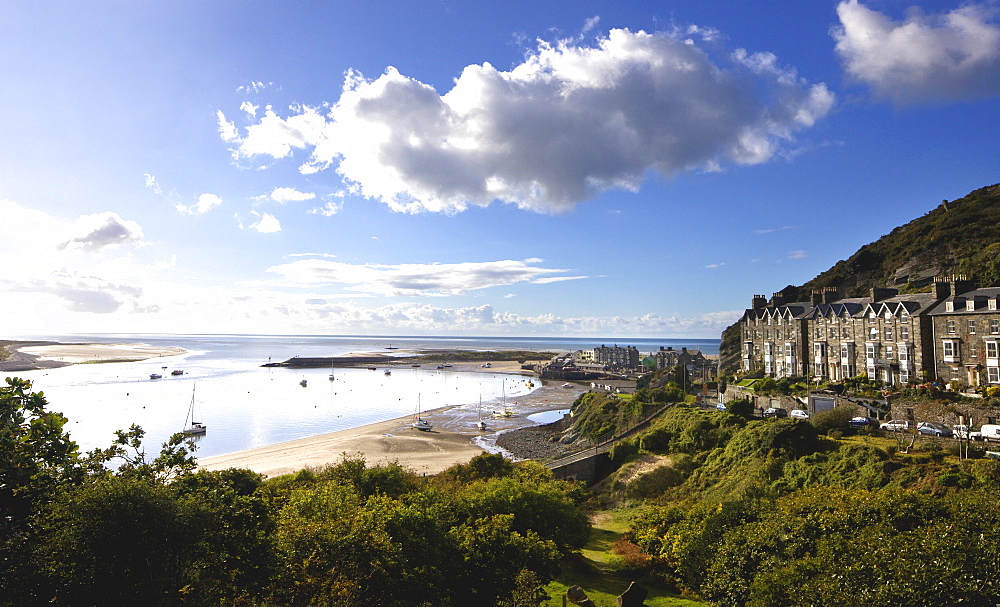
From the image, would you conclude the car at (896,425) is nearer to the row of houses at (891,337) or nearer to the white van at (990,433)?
the white van at (990,433)

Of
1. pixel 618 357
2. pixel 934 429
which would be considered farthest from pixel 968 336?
pixel 618 357

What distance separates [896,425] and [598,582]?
23953 mm

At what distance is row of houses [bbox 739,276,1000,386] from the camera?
125 ft

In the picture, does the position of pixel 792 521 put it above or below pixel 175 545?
below

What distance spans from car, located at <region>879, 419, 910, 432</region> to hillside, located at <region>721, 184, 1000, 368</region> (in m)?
39.0

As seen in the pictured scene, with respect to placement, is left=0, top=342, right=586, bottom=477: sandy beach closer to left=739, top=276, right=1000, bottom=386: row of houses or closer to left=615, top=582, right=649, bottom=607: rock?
left=615, top=582, right=649, bottom=607: rock

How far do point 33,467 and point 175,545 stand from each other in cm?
306

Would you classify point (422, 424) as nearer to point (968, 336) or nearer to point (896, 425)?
point (896, 425)

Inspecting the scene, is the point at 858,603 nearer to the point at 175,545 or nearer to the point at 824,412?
the point at 175,545

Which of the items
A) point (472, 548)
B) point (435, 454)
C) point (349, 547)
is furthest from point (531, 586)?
point (435, 454)

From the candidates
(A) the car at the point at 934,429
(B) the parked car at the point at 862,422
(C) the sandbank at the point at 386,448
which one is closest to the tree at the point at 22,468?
(C) the sandbank at the point at 386,448

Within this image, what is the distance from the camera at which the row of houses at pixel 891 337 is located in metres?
38.0

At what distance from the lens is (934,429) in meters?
30.2

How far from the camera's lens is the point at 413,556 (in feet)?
45.8
